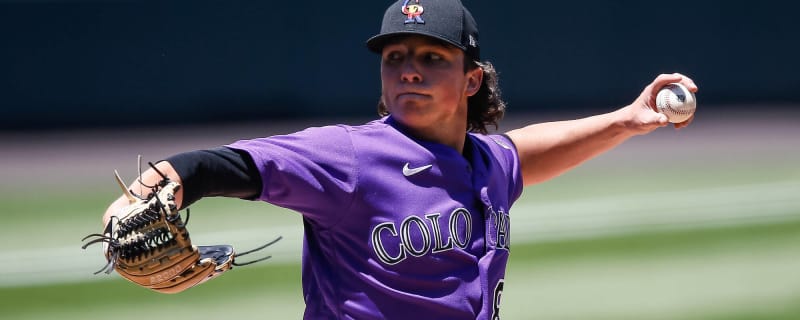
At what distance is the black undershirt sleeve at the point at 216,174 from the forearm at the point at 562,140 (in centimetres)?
119

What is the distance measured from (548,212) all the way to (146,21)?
7619 mm

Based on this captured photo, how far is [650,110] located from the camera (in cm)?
364

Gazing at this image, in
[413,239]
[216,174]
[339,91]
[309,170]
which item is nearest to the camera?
[216,174]

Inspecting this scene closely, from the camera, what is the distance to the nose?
9.95ft

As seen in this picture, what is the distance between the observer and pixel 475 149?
11.1ft

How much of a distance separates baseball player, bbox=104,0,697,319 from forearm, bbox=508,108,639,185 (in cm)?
39

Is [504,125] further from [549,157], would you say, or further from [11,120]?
[549,157]

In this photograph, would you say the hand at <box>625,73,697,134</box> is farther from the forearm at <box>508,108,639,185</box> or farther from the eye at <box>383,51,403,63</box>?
the eye at <box>383,51,403,63</box>

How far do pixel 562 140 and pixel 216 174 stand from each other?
4.74 ft

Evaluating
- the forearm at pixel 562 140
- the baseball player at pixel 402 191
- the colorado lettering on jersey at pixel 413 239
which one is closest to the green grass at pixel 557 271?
the forearm at pixel 562 140

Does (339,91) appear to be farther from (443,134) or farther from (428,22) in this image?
(428,22)

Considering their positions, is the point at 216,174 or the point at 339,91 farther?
the point at 339,91

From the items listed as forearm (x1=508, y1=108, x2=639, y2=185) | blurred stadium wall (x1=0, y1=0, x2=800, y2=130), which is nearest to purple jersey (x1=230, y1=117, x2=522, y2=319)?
forearm (x1=508, y1=108, x2=639, y2=185)

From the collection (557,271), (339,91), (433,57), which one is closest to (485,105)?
(433,57)
